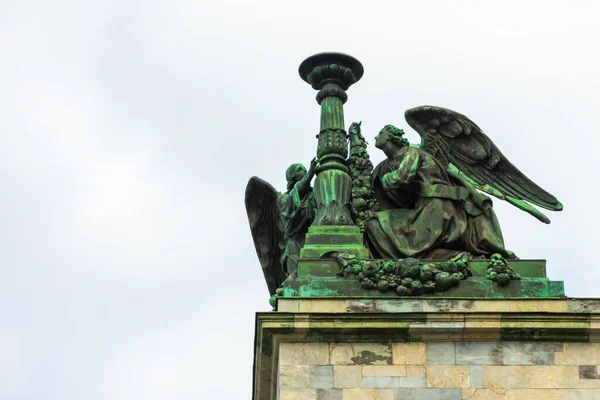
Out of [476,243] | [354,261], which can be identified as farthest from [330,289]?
[476,243]

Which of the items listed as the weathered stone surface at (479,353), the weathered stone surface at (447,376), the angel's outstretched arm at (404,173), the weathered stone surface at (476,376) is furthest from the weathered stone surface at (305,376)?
the angel's outstretched arm at (404,173)

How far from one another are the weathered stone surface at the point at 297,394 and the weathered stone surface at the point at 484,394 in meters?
2.09

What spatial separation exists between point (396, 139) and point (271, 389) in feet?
14.1

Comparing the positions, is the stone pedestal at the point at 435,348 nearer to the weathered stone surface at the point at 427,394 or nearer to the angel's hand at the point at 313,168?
the weathered stone surface at the point at 427,394

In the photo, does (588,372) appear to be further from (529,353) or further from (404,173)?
(404,173)

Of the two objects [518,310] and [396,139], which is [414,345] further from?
[396,139]

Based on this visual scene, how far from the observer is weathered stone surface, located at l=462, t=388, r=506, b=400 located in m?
26.9

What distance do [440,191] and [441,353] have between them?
303 centimetres

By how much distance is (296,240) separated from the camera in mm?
30000

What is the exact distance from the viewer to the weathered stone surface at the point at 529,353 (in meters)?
27.2

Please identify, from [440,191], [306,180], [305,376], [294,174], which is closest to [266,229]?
[294,174]

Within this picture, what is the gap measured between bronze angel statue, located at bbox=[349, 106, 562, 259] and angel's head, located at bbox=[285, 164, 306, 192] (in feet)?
3.08

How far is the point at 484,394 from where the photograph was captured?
26906mm

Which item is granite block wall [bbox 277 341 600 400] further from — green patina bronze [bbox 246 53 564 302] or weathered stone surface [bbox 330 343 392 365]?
green patina bronze [bbox 246 53 564 302]
